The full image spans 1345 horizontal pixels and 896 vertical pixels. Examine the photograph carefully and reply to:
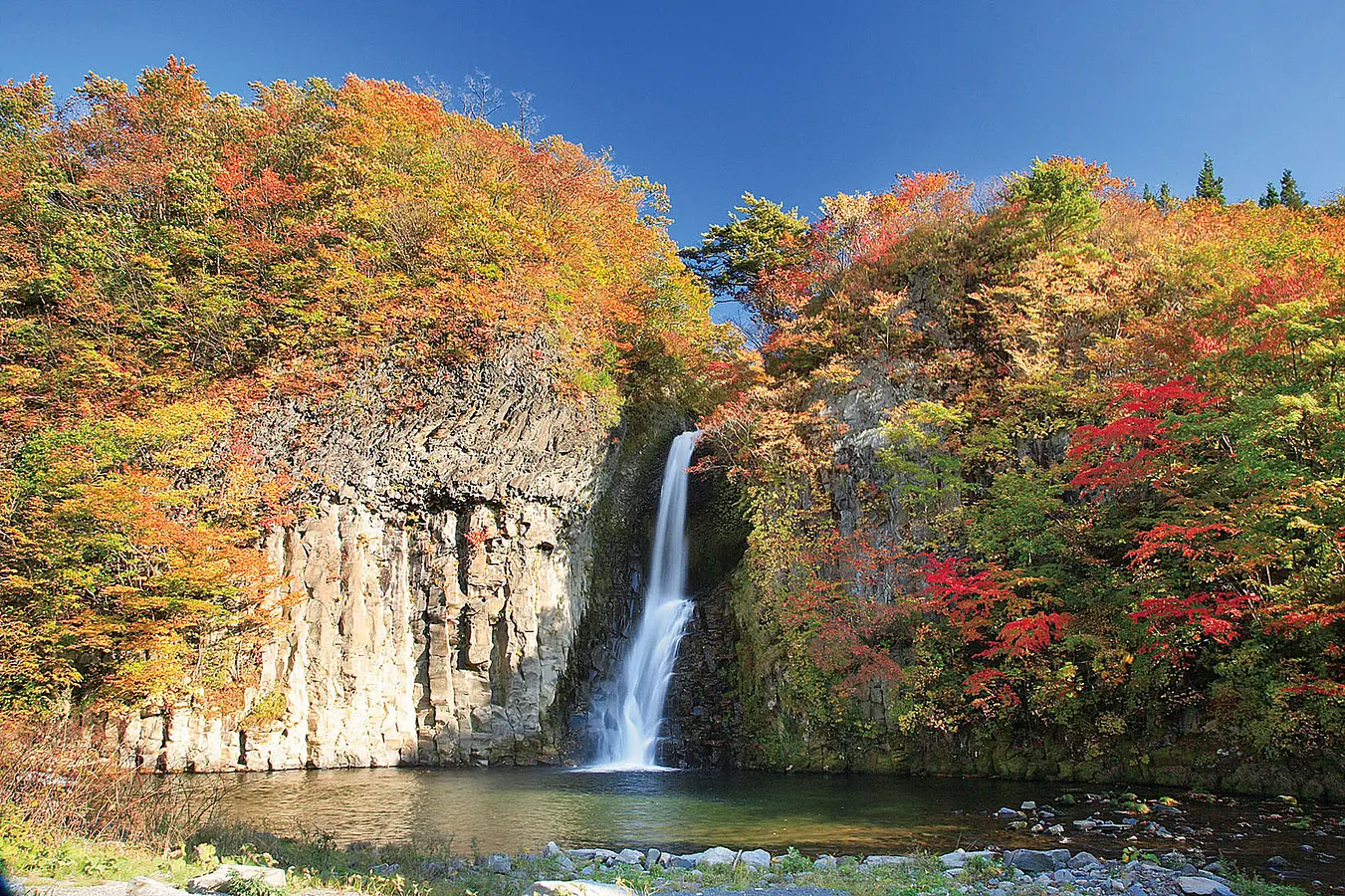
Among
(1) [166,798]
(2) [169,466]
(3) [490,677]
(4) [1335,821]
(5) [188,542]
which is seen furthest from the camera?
(3) [490,677]

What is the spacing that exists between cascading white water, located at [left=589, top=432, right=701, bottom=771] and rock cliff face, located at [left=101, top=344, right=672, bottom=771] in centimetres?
148

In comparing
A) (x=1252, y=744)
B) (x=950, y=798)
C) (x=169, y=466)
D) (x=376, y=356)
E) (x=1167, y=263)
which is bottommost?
(x=950, y=798)

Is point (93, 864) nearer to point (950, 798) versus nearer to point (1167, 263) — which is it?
point (950, 798)

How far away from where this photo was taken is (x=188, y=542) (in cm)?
1579

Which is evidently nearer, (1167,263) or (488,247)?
(1167,263)

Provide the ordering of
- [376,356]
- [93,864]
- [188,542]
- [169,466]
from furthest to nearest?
[376,356]
[169,466]
[188,542]
[93,864]

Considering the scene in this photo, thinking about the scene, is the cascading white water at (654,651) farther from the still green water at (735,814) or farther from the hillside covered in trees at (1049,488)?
the still green water at (735,814)

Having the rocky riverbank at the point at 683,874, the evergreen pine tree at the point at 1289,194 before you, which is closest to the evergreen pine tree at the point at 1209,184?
the evergreen pine tree at the point at 1289,194

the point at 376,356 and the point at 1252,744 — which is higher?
the point at 376,356

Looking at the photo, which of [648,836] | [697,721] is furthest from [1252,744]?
[697,721]

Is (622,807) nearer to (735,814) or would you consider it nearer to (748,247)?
(735,814)

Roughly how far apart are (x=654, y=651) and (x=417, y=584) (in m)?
6.54

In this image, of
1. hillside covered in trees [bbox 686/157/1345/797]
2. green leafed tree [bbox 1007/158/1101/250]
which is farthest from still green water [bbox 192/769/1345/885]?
green leafed tree [bbox 1007/158/1101/250]

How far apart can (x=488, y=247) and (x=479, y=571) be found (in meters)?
9.16
